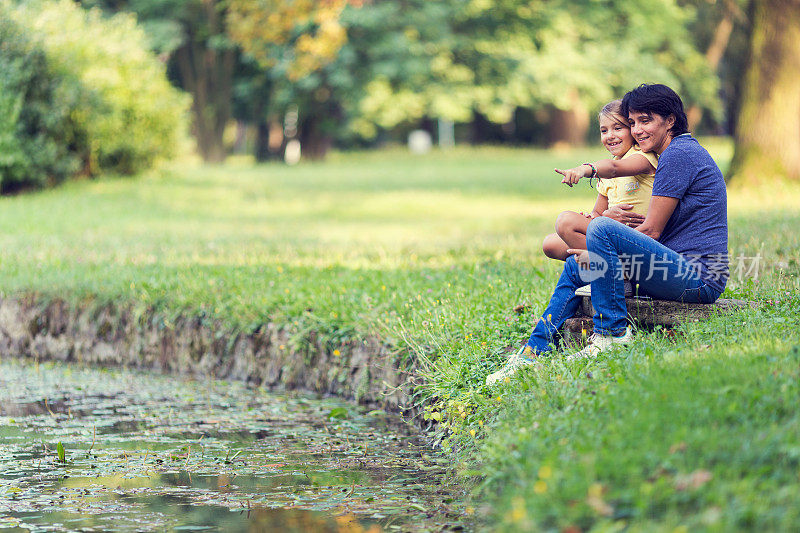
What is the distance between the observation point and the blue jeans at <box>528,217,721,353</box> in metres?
5.99

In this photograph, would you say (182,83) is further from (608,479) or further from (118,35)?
(608,479)

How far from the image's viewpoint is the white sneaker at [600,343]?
5.92 meters

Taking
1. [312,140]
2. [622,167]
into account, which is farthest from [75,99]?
[312,140]

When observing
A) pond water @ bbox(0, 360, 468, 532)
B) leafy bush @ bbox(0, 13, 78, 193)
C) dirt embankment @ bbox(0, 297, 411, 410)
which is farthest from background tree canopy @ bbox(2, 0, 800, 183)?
pond water @ bbox(0, 360, 468, 532)

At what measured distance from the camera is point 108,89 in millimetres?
22109

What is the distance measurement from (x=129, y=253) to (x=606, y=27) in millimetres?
31576

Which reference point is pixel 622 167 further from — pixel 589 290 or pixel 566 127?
pixel 566 127

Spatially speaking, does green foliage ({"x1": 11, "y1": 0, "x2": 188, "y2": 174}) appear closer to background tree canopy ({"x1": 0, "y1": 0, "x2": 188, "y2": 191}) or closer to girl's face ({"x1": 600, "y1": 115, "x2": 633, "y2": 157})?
background tree canopy ({"x1": 0, "y1": 0, "x2": 188, "y2": 191})

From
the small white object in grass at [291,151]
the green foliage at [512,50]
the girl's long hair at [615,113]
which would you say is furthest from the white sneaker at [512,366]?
the small white object in grass at [291,151]

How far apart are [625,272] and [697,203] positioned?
623mm

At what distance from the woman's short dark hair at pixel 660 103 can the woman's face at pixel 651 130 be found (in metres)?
0.03

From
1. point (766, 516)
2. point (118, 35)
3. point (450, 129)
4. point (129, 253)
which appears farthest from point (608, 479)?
point (450, 129)

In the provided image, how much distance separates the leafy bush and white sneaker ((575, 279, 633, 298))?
52.8ft

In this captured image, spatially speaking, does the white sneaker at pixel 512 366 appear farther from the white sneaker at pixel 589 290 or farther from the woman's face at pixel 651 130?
the woman's face at pixel 651 130
